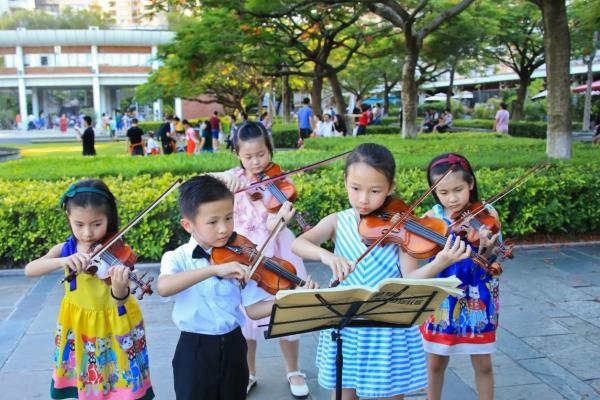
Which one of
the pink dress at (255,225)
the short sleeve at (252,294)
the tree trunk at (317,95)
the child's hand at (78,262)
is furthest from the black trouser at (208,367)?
the tree trunk at (317,95)

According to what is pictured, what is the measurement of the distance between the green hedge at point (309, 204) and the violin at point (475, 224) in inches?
137

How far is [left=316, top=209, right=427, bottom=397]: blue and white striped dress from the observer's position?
2.44m

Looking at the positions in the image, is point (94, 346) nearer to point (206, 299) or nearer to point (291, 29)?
Answer: point (206, 299)

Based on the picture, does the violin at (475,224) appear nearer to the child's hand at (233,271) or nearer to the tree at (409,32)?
the child's hand at (233,271)

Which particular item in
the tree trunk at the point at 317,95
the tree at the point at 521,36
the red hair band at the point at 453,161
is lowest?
the red hair band at the point at 453,161

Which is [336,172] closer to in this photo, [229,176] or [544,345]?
[544,345]

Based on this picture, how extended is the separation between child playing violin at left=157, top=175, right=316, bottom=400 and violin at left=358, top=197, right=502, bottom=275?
51cm

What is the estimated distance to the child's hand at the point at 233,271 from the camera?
6.94ft

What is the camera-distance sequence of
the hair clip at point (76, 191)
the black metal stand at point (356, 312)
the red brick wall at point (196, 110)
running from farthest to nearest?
the red brick wall at point (196, 110) → the hair clip at point (76, 191) → the black metal stand at point (356, 312)

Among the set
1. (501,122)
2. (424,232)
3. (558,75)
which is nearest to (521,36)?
(501,122)

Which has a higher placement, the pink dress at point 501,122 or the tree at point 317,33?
the tree at point 317,33

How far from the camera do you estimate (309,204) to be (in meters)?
6.36

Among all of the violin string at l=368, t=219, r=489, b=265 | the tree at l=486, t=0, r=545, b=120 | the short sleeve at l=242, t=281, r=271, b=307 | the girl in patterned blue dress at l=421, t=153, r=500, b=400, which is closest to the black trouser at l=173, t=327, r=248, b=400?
the short sleeve at l=242, t=281, r=271, b=307

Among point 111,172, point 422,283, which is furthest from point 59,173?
point 422,283
